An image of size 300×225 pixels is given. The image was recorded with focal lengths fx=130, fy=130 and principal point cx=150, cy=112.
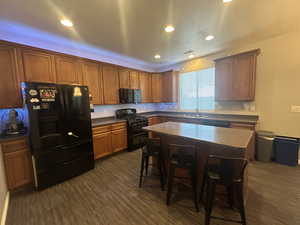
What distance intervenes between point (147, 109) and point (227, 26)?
374 cm

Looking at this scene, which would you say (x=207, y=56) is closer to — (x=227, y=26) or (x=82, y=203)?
(x=227, y=26)

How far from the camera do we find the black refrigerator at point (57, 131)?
2.22 m

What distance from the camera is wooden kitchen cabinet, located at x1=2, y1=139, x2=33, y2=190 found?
2.13 metres

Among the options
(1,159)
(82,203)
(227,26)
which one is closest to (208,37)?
(227,26)

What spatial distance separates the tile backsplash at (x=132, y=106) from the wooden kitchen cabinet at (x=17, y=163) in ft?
5.84

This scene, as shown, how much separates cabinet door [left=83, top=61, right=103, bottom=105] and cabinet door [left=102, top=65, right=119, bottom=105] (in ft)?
0.48

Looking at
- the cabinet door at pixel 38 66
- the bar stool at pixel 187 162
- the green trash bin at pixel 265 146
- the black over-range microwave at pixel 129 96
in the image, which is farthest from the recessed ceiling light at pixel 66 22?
the green trash bin at pixel 265 146

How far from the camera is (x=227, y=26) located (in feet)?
8.31

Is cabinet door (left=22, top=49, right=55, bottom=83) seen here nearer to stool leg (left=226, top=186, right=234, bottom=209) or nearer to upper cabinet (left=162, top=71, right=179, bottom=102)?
upper cabinet (left=162, top=71, right=179, bottom=102)

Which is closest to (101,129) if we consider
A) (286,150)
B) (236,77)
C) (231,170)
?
(231,170)

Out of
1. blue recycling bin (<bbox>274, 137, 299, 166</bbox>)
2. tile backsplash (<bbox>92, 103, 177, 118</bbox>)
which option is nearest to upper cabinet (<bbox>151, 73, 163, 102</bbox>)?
tile backsplash (<bbox>92, 103, 177, 118</bbox>)

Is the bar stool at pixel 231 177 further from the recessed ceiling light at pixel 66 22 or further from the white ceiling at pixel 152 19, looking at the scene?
→ the recessed ceiling light at pixel 66 22

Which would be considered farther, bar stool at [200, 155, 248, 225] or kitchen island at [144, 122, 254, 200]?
kitchen island at [144, 122, 254, 200]

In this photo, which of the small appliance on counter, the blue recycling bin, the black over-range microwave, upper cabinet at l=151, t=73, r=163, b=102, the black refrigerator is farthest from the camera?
upper cabinet at l=151, t=73, r=163, b=102
